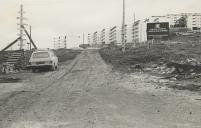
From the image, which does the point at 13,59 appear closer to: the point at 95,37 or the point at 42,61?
the point at 42,61

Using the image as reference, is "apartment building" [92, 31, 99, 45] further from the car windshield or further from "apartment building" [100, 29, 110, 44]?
the car windshield

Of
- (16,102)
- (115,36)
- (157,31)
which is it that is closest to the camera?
(16,102)

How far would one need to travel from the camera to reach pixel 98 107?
48.2 ft

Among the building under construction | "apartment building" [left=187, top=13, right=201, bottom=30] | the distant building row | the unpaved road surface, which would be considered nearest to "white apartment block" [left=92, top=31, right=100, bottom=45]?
the distant building row

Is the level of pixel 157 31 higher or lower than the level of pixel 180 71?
higher

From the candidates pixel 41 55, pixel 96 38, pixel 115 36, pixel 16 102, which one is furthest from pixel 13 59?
pixel 96 38

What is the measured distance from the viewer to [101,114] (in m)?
13.2

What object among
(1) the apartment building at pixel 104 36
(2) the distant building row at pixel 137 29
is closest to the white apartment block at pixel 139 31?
(2) the distant building row at pixel 137 29

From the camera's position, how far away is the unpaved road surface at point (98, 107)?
1184 centimetres

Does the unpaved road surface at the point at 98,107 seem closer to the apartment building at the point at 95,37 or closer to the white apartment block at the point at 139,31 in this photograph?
the white apartment block at the point at 139,31

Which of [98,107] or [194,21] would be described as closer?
[98,107]

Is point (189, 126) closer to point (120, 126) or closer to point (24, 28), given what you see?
point (120, 126)

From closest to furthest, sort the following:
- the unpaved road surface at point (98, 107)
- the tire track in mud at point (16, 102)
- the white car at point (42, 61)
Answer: the unpaved road surface at point (98, 107) → the tire track in mud at point (16, 102) → the white car at point (42, 61)

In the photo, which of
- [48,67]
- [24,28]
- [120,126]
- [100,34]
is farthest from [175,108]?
[100,34]
